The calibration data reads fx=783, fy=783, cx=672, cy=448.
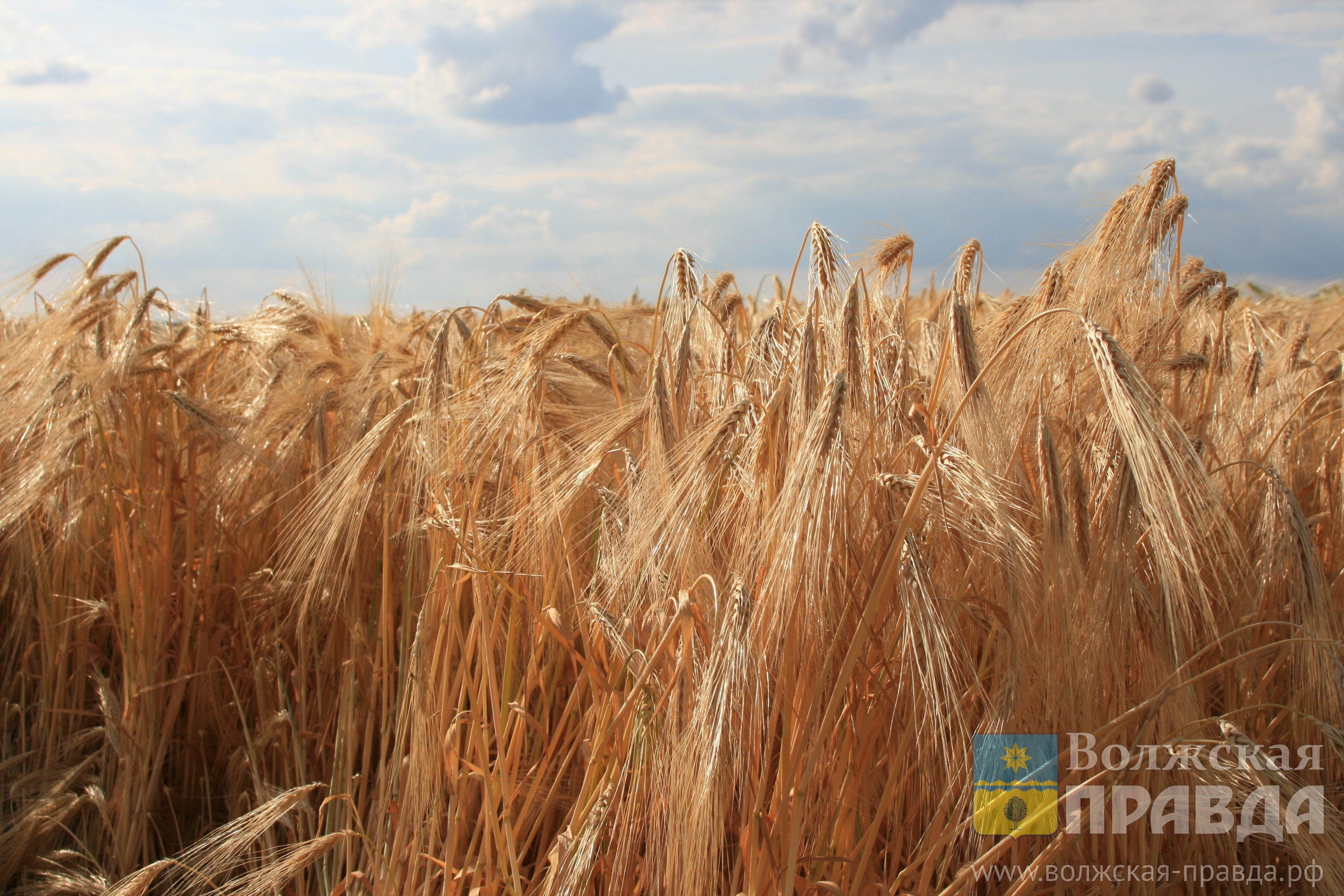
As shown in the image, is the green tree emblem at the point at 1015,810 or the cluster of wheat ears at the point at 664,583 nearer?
the cluster of wheat ears at the point at 664,583

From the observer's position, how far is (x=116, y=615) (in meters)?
2.41

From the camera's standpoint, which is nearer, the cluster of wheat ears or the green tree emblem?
the cluster of wheat ears

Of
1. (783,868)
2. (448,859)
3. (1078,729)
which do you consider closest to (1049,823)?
(1078,729)

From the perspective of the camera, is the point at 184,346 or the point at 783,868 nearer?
the point at 783,868

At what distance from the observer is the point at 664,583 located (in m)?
1.27

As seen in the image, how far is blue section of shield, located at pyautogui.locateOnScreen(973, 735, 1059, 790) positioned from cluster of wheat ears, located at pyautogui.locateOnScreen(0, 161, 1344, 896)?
29mm

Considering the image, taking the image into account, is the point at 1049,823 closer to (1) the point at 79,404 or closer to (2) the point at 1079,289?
(2) the point at 1079,289

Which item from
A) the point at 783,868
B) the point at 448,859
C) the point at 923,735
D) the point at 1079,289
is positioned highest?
the point at 1079,289

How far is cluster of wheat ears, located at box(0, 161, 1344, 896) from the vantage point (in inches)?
41.7

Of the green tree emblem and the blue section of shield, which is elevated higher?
the blue section of shield

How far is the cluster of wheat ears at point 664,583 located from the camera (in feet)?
3.47

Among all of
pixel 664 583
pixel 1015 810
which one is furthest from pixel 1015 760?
pixel 664 583

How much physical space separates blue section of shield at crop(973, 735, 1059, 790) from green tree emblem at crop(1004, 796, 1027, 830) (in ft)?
0.12

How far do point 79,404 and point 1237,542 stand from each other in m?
2.71
